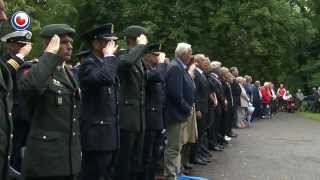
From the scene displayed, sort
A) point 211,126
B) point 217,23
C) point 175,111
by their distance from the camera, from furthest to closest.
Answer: point 217,23
point 211,126
point 175,111

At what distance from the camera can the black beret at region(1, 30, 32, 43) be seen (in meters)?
6.89

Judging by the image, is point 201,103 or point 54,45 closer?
point 54,45

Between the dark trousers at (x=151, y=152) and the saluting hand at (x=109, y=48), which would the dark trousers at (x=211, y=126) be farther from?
the saluting hand at (x=109, y=48)

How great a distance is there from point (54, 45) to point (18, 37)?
1.93m

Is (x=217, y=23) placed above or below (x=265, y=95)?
above

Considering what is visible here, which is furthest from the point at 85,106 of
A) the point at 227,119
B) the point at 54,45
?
the point at 227,119

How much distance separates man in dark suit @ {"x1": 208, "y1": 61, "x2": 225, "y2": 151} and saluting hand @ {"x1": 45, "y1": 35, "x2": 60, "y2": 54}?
8.36m

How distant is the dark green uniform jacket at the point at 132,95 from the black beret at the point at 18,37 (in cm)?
106

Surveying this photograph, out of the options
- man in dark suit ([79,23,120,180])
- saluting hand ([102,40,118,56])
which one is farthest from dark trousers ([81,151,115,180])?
saluting hand ([102,40,118,56])

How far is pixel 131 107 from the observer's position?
7156mm

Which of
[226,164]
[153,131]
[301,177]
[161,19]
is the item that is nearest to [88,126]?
[153,131]

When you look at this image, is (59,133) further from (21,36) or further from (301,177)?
(301,177)

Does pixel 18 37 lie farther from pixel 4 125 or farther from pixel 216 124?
pixel 216 124

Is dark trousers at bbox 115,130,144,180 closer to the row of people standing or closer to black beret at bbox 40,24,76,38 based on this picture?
the row of people standing
